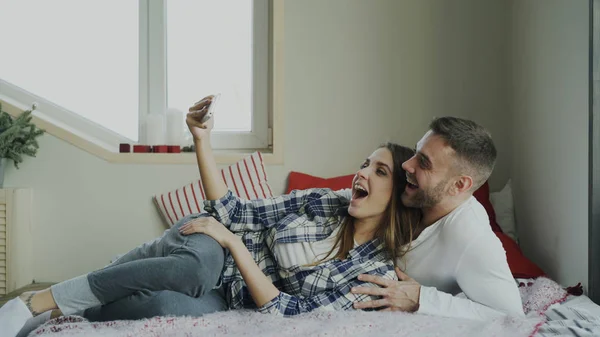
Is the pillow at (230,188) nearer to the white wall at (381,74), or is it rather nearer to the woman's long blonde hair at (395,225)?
the white wall at (381,74)

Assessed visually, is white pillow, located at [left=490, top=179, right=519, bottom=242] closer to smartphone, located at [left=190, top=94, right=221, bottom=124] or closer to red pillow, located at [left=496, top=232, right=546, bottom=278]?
red pillow, located at [left=496, top=232, right=546, bottom=278]

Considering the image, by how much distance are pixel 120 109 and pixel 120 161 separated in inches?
14.1

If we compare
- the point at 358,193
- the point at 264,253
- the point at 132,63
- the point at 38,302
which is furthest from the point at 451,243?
the point at 132,63

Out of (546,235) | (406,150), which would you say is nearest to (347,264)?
(406,150)

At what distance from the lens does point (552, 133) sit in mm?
2236

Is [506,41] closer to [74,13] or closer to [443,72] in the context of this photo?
[443,72]

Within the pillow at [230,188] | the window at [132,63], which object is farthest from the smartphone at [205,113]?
the window at [132,63]

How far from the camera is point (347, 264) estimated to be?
1.67 meters

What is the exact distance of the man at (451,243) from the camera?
156 centimetres

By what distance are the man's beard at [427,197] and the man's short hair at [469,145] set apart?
0.26 ft

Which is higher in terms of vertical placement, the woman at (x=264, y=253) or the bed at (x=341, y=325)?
the woman at (x=264, y=253)

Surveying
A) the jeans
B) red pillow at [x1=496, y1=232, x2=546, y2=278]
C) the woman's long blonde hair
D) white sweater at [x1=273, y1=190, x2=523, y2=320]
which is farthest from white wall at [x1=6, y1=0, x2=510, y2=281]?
the jeans

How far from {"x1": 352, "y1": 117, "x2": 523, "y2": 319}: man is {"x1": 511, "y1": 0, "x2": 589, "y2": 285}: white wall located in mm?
534

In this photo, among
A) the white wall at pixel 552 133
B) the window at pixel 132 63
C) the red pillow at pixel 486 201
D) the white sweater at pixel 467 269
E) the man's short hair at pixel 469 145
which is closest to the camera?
the white sweater at pixel 467 269
